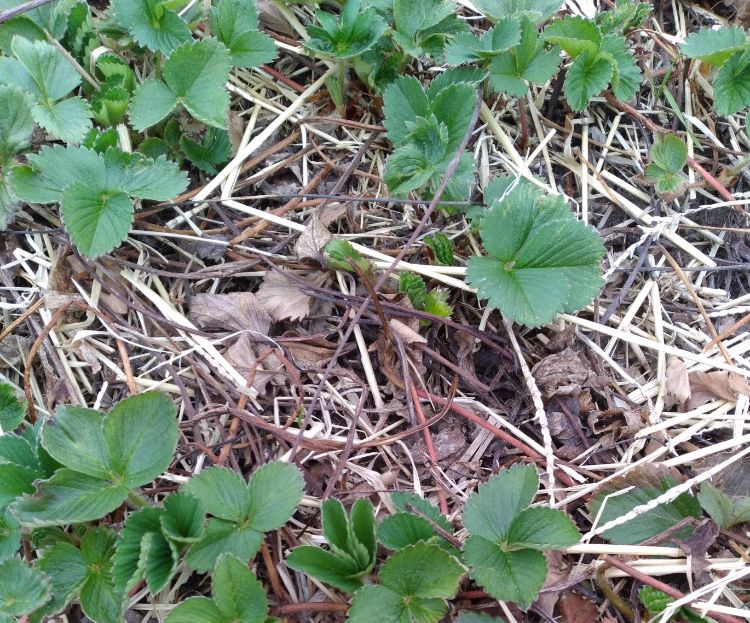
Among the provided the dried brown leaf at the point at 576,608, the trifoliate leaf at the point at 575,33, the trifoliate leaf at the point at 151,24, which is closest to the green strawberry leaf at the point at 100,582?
the dried brown leaf at the point at 576,608

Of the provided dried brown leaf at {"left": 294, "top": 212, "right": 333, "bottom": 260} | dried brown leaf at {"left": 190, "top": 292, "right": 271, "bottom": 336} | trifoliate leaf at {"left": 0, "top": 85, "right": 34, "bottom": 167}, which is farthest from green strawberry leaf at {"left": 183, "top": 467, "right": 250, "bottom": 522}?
trifoliate leaf at {"left": 0, "top": 85, "right": 34, "bottom": 167}

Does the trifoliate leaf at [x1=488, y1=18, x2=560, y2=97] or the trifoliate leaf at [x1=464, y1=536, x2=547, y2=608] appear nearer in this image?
the trifoliate leaf at [x1=464, y1=536, x2=547, y2=608]

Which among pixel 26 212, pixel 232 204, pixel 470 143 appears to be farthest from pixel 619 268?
pixel 26 212

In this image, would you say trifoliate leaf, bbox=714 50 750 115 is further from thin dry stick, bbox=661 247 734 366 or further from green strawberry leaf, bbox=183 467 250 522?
green strawberry leaf, bbox=183 467 250 522

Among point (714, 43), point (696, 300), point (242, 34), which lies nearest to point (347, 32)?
point (242, 34)

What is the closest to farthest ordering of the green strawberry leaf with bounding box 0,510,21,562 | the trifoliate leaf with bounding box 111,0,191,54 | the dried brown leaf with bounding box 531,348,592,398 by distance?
1. the green strawberry leaf with bounding box 0,510,21,562
2. the dried brown leaf with bounding box 531,348,592,398
3. the trifoliate leaf with bounding box 111,0,191,54

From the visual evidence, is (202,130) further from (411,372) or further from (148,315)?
(411,372)
